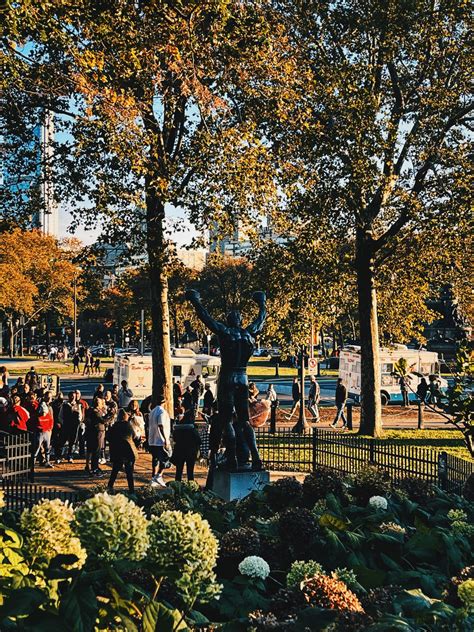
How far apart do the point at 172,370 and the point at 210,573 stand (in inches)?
1037

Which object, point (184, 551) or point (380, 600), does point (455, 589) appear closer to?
point (380, 600)

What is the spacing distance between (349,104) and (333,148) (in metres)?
1.21

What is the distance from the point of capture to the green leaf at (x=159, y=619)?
2.82 m

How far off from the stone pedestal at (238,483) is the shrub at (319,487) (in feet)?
10.6

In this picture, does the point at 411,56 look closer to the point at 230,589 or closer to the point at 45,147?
the point at 45,147

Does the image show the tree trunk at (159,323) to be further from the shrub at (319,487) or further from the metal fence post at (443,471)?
the shrub at (319,487)

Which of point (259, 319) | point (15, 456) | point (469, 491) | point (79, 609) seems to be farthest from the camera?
point (15, 456)

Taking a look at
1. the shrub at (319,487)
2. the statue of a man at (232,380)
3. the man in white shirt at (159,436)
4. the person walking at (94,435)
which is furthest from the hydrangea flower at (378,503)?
the person walking at (94,435)

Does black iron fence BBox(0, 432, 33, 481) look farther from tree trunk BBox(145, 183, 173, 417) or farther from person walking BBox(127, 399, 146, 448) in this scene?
tree trunk BBox(145, 183, 173, 417)

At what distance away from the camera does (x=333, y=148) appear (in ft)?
63.7

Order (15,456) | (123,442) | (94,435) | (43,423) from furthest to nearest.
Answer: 1. (94,435)
2. (43,423)
3. (15,456)
4. (123,442)

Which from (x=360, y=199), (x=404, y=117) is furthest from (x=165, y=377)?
(x=404, y=117)

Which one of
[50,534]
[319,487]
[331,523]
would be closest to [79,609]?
[50,534]

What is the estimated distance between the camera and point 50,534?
10.2ft
